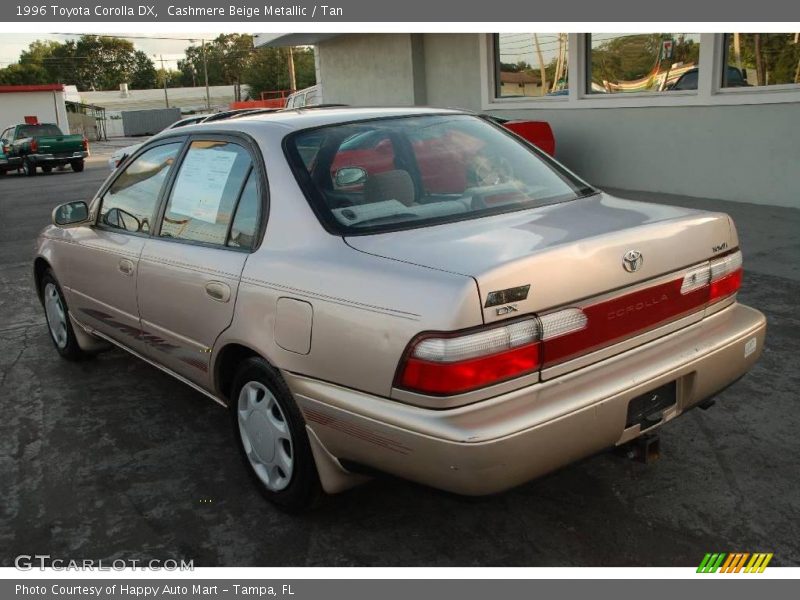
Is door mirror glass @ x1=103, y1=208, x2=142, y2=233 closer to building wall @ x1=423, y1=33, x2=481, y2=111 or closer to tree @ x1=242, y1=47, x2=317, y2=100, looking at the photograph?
building wall @ x1=423, y1=33, x2=481, y2=111

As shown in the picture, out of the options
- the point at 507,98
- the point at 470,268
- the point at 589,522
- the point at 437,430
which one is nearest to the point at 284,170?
the point at 470,268

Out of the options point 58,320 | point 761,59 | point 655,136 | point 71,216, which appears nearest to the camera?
point 71,216

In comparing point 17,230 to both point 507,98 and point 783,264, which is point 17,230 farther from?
point 783,264

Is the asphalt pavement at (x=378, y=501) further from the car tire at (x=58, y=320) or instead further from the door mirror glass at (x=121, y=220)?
the door mirror glass at (x=121, y=220)

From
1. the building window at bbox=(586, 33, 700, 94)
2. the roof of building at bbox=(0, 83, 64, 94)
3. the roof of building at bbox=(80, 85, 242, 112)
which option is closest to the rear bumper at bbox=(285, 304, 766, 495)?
the building window at bbox=(586, 33, 700, 94)

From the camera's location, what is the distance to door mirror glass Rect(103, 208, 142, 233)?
421 cm

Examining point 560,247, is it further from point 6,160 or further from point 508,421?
point 6,160

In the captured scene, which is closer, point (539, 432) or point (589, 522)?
point (539, 432)

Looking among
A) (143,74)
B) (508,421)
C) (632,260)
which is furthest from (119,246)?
(143,74)

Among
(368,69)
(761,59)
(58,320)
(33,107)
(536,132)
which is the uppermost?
(33,107)

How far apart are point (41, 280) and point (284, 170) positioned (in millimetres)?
3258

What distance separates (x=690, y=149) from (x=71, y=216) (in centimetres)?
810

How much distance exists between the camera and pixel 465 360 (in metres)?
2.45

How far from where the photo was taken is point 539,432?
247cm
